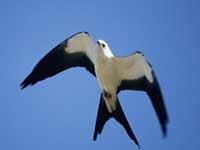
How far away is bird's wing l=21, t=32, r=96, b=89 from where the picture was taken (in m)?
12.1

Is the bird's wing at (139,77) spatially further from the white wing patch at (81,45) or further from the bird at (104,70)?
the white wing patch at (81,45)

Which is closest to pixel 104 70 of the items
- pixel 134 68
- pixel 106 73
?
pixel 106 73

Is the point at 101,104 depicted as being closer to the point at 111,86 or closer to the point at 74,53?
the point at 111,86

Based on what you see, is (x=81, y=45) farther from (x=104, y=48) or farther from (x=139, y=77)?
(x=139, y=77)

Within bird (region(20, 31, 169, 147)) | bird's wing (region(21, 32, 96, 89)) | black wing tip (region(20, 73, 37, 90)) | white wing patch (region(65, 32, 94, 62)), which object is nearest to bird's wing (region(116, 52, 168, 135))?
bird (region(20, 31, 169, 147))

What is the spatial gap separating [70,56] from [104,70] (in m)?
1.10

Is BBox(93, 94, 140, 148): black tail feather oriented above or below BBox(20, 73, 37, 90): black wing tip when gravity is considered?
below

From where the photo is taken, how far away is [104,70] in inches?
455

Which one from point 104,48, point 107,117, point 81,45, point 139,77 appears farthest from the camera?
point 81,45

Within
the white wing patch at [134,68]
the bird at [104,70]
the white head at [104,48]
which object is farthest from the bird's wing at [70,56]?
the white wing patch at [134,68]

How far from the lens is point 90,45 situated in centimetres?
1226

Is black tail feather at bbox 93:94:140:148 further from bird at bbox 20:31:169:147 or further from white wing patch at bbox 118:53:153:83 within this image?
white wing patch at bbox 118:53:153:83

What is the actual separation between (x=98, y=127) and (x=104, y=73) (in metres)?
1.01

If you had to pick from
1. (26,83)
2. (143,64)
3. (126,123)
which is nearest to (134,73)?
(143,64)
